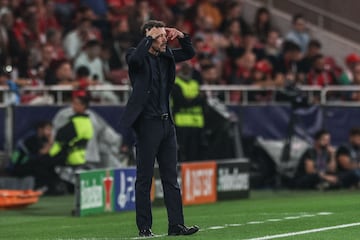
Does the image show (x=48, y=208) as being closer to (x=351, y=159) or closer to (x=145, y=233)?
(x=351, y=159)

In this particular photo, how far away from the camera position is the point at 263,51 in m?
27.8

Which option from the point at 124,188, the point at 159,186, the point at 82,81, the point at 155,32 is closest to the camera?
the point at 155,32

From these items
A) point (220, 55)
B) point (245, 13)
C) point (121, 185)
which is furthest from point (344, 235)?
point (245, 13)

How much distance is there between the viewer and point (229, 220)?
52.9 feet

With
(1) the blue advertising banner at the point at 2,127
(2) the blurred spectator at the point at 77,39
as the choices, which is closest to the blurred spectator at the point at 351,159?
(2) the blurred spectator at the point at 77,39

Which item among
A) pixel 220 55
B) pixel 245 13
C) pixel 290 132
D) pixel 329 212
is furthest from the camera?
pixel 245 13

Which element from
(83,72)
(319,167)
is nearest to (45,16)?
(83,72)

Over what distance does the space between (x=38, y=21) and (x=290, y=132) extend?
528 cm

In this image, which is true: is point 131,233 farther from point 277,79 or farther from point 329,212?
point 277,79

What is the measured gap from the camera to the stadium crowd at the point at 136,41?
2411 centimetres

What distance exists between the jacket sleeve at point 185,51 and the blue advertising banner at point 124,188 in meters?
5.37

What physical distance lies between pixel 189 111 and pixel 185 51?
8.79 meters

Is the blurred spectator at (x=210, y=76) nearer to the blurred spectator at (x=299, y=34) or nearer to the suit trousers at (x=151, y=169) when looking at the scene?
the blurred spectator at (x=299, y=34)

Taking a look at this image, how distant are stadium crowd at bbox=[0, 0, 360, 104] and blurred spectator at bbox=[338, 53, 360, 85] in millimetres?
24
